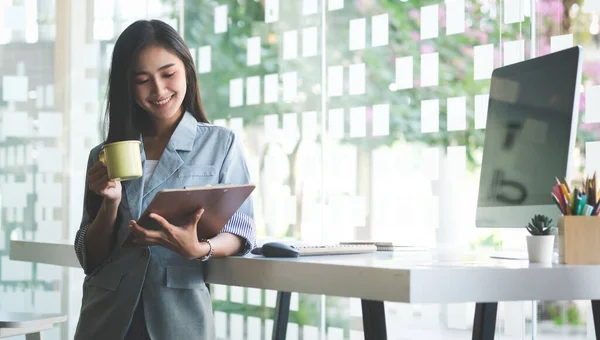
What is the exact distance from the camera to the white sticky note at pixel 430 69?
344 centimetres

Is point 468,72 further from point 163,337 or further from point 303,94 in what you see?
point 163,337

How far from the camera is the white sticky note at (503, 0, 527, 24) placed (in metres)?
3.17

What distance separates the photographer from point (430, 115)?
3.44 m

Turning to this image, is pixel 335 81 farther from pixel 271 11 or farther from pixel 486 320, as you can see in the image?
pixel 486 320

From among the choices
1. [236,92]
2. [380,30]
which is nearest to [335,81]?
[380,30]

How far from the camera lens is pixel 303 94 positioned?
13.7 ft

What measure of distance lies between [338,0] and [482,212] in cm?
198

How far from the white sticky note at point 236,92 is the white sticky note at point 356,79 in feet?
2.67

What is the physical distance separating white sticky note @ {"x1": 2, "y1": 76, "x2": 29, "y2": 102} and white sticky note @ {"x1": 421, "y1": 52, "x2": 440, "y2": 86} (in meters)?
2.15

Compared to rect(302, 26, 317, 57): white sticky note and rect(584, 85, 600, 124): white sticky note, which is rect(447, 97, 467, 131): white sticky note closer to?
rect(584, 85, 600, 124): white sticky note

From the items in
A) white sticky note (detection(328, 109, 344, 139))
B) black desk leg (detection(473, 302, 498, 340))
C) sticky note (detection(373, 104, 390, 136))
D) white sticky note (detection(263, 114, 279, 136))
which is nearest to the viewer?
black desk leg (detection(473, 302, 498, 340))

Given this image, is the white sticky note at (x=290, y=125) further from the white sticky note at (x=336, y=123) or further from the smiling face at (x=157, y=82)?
the smiling face at (x=157, y=82)

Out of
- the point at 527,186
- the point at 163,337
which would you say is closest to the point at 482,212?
the point at 527,186

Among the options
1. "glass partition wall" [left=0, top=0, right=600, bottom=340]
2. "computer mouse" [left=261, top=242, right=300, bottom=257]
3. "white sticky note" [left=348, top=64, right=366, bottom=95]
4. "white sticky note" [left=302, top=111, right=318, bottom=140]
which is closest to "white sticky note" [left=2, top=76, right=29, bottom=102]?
"glass partition wall" [left=0, top=0, right=600, bottom=340]
